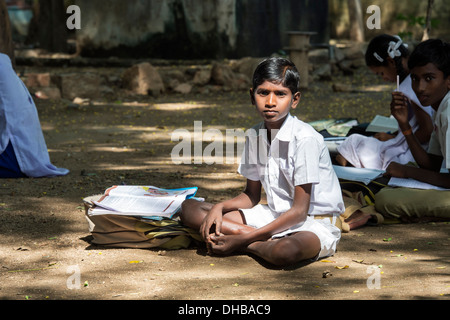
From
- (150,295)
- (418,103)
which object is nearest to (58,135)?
(418,103)

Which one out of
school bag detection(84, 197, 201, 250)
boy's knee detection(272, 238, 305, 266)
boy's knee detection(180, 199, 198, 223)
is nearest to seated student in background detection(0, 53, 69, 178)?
school bag detection(84, 197, 201, 250)

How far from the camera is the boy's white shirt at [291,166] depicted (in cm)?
336

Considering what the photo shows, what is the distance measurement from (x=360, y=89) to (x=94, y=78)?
15.0 feet

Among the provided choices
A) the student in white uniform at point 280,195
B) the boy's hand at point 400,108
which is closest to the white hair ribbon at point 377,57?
the boy's hand at point 400,108

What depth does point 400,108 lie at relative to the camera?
4336 millimetres

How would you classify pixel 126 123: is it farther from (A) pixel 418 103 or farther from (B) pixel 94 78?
(A) pixel 418 103

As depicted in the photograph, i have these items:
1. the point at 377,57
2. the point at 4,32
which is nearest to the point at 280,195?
the point at 377,57

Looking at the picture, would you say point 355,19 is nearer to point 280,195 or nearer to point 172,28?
point 172,28

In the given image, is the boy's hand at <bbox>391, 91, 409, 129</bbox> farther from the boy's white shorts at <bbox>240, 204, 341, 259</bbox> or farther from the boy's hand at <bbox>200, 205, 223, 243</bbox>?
the boy's hand at <bbox>200, 205, 223, 243</bbox>

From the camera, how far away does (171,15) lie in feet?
40.9

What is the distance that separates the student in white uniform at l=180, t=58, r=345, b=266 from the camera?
333 centimetres

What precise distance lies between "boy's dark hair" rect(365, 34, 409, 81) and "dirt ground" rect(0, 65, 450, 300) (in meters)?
1.25

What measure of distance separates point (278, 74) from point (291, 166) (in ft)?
1.60

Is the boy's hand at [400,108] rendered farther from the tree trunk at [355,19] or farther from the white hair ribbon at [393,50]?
the tree trunk at [355,19]
